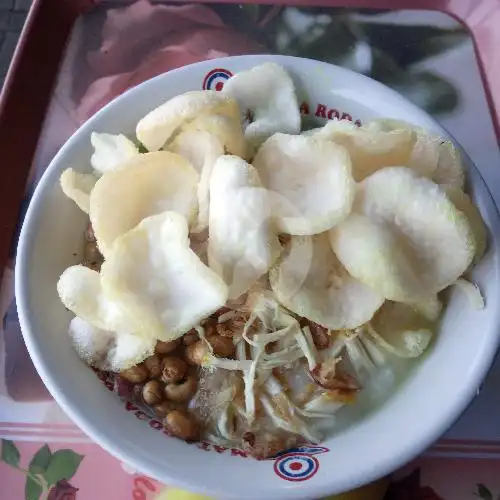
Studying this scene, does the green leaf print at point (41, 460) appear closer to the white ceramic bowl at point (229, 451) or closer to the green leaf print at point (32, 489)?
the green leaf print at point (32, 489)

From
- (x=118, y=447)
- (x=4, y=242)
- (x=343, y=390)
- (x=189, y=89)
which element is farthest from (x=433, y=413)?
(x=4, y=242)

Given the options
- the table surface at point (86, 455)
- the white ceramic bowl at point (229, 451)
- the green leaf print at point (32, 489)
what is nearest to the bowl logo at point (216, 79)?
the white ceramic bowl at point (229, 451)

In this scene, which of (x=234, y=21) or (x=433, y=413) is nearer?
(x=433, y=413)

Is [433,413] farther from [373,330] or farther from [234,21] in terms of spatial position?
[234,21]

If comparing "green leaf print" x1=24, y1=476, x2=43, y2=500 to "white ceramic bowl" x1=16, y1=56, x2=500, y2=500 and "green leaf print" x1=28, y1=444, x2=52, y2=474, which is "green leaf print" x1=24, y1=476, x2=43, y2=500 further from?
"white ceramic bowl" x1=16, y1=56, x2=500, y2=500

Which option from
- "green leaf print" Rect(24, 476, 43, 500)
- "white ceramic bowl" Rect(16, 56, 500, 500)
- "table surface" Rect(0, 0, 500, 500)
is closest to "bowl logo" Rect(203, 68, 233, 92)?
"white ceramic bowl" Rect(16, 56, 500, 500)

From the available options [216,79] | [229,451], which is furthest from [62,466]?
[216,79]
